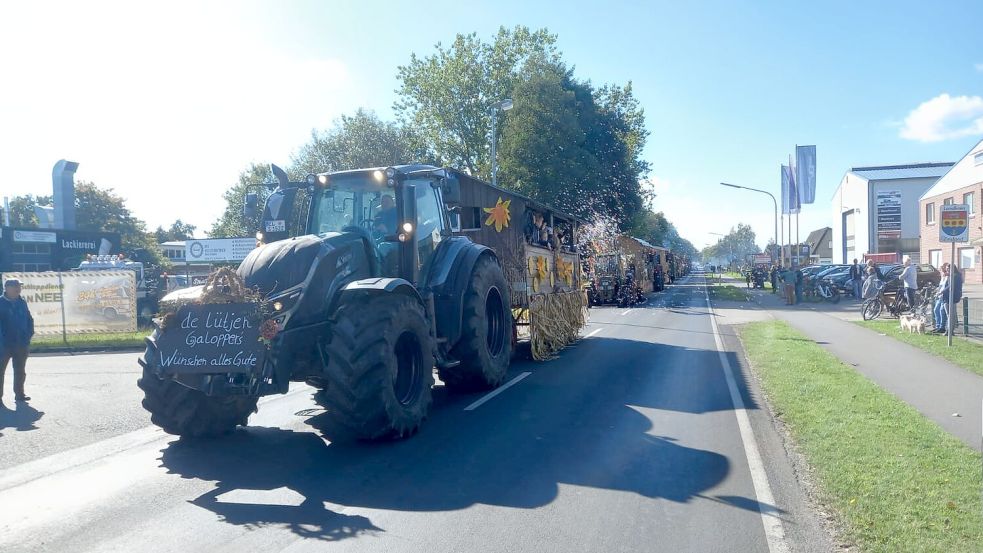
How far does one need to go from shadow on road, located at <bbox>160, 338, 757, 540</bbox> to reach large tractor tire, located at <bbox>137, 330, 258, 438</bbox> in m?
0.19

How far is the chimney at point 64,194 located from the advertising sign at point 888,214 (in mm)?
61024

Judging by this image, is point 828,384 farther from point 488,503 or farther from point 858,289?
point 858,289

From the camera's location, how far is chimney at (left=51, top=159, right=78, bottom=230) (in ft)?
143

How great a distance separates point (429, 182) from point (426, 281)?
4.75 feet

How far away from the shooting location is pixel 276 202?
8273mm

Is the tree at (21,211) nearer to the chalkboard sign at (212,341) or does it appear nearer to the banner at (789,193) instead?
the banner at (789,193)

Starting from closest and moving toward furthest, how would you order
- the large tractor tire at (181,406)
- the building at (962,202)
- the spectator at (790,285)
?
the large tractor tire at (181,406)
the spectator at (790,285)
the building at (962,202)

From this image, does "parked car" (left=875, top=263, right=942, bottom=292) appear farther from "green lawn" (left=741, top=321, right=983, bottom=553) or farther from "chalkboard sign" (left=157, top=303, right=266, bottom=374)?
"chalkboard sign" (left=157, top=303, right=266, bottom=374)

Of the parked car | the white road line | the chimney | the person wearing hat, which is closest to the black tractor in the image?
the white road line

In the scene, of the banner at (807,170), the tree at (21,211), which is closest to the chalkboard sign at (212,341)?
the banner at (807,170)

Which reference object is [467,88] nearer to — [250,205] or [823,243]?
[250,205]

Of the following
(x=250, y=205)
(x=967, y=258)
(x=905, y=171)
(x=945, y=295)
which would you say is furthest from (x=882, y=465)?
(x=905, y=171)

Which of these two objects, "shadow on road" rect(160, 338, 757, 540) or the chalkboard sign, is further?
the chalkboard sign

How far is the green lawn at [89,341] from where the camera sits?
17.8 metres
